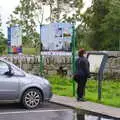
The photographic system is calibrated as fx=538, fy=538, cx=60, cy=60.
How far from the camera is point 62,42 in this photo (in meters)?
19.0

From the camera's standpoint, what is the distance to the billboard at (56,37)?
18703 millimetres

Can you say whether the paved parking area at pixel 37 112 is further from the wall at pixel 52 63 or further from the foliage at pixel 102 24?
the foliage at pixel 102 24

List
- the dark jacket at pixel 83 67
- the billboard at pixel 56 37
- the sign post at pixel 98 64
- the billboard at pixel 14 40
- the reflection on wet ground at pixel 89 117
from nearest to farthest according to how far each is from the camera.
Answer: the reflection on wet ground at pixel 89 117 < the dark jacket at pixel 83 67 < the sign post at pixel 98 64 < the billboard at pixel 56 37 < the billboard at pixel 14 40

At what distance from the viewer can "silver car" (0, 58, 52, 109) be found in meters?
15.1

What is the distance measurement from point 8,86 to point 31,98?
855 millimetres

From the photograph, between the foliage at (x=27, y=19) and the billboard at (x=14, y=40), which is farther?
the foliage at (x=27, y=19)

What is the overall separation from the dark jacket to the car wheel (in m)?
1.74

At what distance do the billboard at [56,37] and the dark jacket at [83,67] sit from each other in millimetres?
1964

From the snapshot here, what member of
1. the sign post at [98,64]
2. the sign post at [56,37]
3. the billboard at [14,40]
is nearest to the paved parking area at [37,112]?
the sign post at [98,64]

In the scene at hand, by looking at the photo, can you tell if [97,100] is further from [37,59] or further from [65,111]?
[37,59]

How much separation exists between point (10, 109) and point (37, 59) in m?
11.7

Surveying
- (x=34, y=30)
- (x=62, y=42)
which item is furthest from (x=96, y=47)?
(x=62, y=42)

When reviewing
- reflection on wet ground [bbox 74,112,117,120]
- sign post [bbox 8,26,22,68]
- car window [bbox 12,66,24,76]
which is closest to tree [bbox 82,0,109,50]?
sign post [bbox 8,26,22,68]

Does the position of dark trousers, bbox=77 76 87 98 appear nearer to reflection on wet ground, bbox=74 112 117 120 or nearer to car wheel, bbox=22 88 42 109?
car wheel, bbox=22 88 42 109
